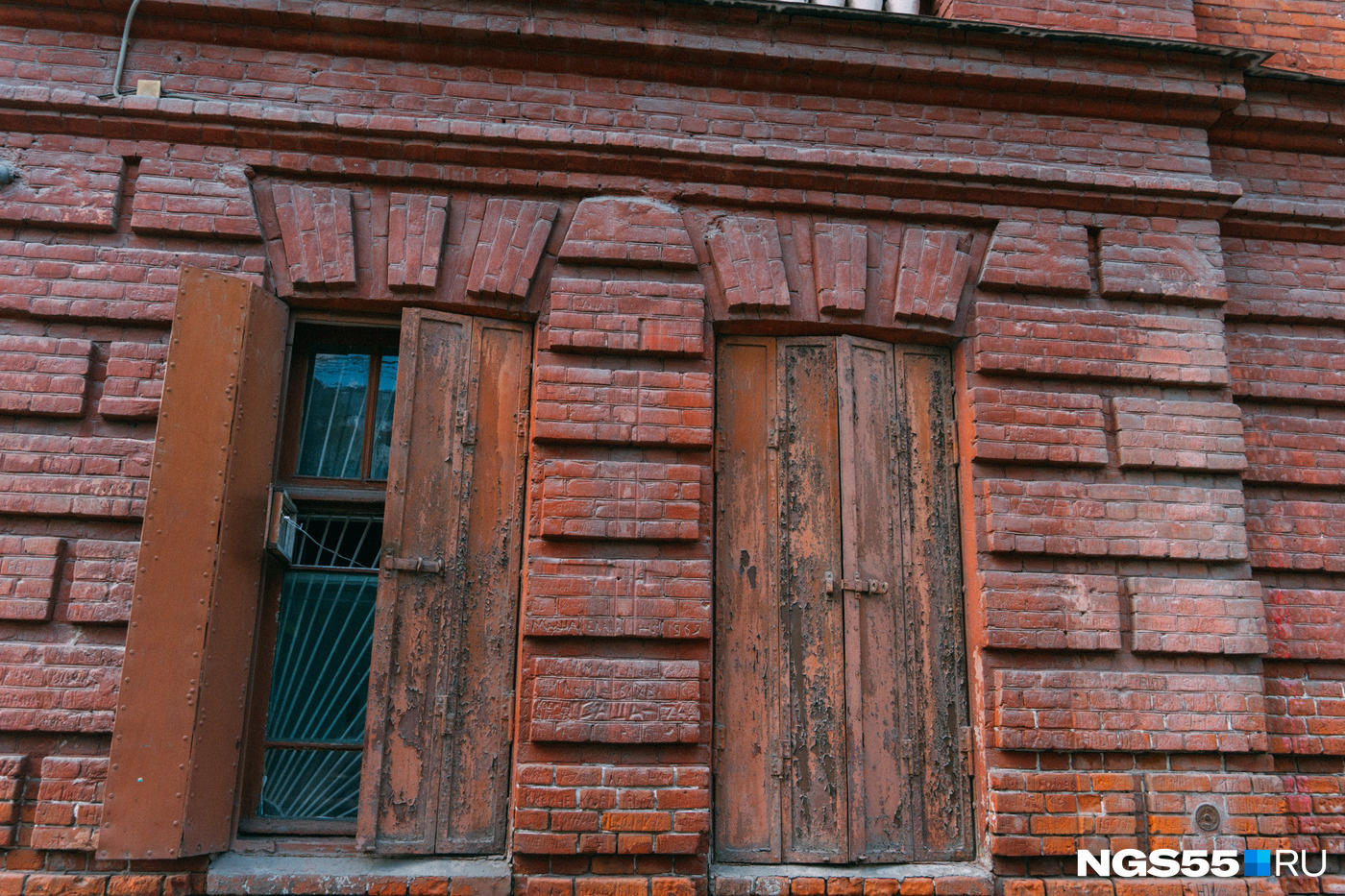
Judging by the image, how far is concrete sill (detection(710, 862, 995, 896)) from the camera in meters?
3.49

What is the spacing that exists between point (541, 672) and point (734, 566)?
0.98 meters

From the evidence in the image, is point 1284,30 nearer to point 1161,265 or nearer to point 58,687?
point 1161,265

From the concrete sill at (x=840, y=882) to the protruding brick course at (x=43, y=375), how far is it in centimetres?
340

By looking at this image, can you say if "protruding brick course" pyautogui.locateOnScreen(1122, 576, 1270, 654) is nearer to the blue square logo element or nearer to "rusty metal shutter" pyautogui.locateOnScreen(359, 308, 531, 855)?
the blue square logo element

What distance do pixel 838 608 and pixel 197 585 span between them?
2.71 metres

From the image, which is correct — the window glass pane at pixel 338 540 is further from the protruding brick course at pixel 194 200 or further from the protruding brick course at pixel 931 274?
the protruding brick course at pixel 931 274

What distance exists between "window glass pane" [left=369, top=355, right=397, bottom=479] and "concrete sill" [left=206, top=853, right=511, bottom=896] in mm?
1642

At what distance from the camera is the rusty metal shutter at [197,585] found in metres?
3.26

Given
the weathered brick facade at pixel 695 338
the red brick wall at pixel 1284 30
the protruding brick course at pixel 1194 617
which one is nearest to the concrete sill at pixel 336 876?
the weathered brick facade at pixel 695 338

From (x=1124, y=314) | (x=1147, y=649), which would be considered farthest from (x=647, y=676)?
(x=1124, y=314)

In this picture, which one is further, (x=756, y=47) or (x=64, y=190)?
(x=756, y=47)

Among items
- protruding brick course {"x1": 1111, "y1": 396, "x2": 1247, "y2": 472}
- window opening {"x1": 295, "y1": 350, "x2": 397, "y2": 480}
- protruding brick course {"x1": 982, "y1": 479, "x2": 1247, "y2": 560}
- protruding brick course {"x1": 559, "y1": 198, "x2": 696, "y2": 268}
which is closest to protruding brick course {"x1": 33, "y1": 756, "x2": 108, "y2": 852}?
window opening {"x1": 295, "y1": 350, "x2": 397, "y2": 480}

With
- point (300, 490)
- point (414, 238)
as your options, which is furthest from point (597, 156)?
point (300, 490)

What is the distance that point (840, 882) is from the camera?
3545mm
